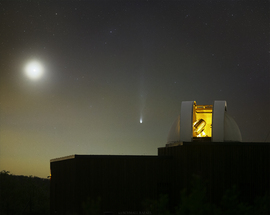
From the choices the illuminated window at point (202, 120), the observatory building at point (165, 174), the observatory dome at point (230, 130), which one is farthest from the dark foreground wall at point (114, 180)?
the illuminated window at point (202, 120)

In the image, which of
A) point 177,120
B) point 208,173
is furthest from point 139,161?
point 177,120

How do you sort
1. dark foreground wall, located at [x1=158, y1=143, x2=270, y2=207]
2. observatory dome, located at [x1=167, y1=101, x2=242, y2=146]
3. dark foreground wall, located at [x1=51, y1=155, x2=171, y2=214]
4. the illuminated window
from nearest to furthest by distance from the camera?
dark foreground wall, located at [x1=158, y1=143, x2=270, y2=207], dark foreground wall, located at [x1=51, y1=155, x2=171, y2=214], observatory dome, located at [x1=167, y1=101, x2=242, y2=146], the illuminated window

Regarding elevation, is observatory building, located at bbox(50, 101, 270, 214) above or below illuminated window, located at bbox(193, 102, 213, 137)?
below

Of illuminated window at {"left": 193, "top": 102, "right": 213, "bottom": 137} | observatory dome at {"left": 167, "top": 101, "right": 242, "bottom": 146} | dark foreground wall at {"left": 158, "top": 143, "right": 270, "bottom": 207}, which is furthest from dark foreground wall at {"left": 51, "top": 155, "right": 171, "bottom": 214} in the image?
illuminated window at {"left": 193, "top": 102, "right": 213, "bottom": 137}

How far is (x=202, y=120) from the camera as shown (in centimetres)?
2233

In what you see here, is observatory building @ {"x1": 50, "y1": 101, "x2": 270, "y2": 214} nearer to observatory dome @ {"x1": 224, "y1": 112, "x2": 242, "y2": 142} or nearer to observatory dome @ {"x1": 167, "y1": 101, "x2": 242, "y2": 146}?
observatory dome @ {"x1": 167, "y1": 101, "x2": 242, "y2": 146}

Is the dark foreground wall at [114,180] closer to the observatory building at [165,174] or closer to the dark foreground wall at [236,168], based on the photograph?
the observatory building at [165,174]

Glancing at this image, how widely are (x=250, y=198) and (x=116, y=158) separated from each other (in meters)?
6.52

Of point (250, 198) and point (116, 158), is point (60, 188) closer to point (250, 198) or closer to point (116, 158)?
point (116, 158)

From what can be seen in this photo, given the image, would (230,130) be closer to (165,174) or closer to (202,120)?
(202,120)

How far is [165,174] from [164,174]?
0.17 feet

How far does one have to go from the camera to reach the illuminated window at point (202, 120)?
22.0m

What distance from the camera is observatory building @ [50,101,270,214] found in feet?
55.0

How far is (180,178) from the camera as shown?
17.7 meters
